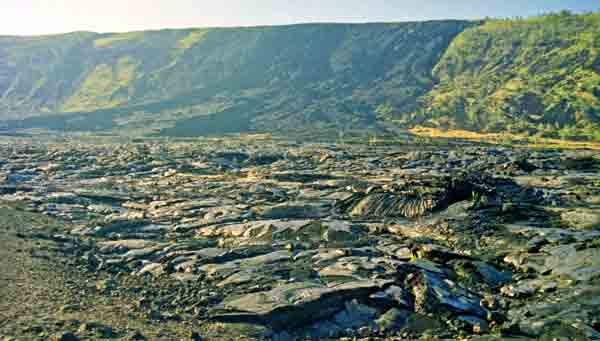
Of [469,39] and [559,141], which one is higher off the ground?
[469,39]

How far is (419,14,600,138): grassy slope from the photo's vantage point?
127312 millimetres

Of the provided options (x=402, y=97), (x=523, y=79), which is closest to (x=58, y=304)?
(x=402, y=97)

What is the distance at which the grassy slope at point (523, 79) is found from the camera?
127312 millimetres

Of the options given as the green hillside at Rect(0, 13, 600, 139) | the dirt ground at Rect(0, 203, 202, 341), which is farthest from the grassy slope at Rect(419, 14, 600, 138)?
the dirt ground at Rect(0, 203, 202, 341)

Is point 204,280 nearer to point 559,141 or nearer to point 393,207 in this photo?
point 393,207

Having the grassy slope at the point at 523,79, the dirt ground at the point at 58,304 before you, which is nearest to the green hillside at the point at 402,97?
the grassy slope at the point at 523,79

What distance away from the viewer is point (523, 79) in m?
156

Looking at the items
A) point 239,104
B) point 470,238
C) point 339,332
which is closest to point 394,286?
point 339,332

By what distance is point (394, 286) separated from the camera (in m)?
16.3

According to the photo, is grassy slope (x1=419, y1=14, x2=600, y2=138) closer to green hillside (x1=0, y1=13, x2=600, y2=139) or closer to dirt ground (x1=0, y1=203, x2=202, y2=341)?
green hillside (x1=0, y1=13, x2=600, y2=139)

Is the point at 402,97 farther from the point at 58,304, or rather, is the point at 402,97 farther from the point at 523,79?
the point at 58,304

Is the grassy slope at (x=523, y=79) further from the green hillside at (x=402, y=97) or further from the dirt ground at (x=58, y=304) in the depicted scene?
the dirt ground at (x=58, y=304)

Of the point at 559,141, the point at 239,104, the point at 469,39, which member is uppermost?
the point at 469,39

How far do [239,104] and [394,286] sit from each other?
157166 mm
